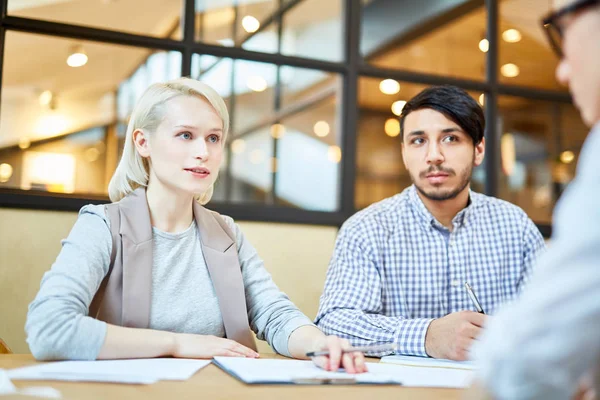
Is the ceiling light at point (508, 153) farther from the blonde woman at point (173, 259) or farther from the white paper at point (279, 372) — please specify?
the white paper at point (279, 372)

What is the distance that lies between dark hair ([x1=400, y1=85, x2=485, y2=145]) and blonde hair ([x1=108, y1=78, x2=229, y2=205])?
713mm

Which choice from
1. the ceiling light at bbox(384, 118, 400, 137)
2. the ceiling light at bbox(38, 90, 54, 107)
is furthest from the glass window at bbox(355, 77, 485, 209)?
the ceiling light at bbox(38, 90, 54, 107)

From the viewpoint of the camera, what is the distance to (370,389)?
3.41 feet

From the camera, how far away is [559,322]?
1.92ft

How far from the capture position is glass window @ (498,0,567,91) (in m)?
3.34

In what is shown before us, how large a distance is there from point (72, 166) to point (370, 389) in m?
2.10

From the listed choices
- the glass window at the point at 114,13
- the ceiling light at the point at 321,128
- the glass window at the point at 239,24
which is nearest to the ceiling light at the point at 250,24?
the glass window at the point at 239,24

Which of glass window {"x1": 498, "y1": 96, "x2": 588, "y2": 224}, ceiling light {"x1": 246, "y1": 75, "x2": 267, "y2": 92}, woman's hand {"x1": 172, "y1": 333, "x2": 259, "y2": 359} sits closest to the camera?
woman's hand {"x1": 172, "y1": 333, "x2": 259, "y2": 359}

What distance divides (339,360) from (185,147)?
30.5 inches

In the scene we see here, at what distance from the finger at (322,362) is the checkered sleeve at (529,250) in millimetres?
1050

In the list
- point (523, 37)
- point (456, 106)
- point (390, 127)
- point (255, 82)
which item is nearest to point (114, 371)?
point (456, 106)

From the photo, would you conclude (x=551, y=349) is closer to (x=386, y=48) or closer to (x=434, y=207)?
(x=434, y=207)

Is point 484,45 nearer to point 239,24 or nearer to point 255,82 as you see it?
point 239,24

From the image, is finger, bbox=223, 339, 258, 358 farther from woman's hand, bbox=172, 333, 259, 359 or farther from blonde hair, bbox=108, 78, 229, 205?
blonde hair, bbox=108, 78, 229, 205
